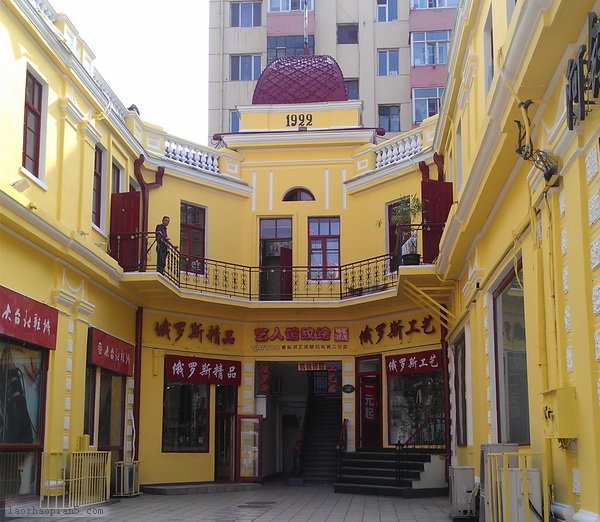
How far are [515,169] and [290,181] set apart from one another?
38.3ft

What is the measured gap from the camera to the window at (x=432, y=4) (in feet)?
105

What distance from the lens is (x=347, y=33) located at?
3325 centimetres

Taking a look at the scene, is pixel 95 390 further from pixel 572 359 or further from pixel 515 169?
pixel 572 359

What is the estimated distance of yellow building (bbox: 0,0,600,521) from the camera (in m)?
7.38

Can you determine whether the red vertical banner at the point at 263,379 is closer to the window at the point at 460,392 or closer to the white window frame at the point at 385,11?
the window at the point at 460,392

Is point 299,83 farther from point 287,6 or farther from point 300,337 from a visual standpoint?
point 287,6

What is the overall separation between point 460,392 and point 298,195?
7.16 metres

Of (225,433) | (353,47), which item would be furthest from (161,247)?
(353,47)

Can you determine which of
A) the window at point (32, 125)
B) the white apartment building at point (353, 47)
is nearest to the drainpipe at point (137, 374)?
the window at point (32, 125)

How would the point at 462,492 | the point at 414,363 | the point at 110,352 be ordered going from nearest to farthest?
1. the point at 462,492
2. the point at 110,352
3. the point at 414,363

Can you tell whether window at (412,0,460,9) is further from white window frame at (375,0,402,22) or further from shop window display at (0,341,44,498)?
shop window display at (0,341,44,498)

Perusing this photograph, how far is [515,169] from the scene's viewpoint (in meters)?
9.35

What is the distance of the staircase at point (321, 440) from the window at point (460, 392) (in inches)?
211

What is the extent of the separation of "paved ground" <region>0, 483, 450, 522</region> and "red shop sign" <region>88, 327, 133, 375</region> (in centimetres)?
240
